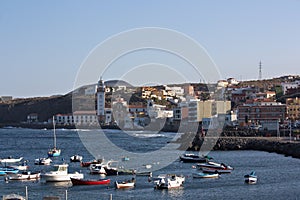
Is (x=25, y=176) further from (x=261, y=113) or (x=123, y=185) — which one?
(x=261, y=113)

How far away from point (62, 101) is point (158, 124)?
4394 centimetres

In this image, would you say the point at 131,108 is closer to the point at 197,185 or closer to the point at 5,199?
the point at 197,185

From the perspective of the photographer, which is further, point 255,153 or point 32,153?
point 32,153

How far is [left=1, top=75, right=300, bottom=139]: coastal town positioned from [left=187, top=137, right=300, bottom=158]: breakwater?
4.11 m

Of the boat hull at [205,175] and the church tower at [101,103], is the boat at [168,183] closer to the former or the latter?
the boat hull at [205,175]

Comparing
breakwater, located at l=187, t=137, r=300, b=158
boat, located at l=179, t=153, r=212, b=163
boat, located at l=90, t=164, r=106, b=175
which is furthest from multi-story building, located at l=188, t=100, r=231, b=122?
boat, located at l=90, t=164, r=106, b=175

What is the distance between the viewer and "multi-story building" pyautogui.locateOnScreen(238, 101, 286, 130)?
61.2 m

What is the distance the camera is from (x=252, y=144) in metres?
44.0

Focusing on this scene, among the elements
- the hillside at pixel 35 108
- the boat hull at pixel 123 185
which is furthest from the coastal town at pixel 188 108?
the boat hull at pixel 123 185

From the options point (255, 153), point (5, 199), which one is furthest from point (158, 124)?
point (5, 199)

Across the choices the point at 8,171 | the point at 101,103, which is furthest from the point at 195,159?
the point at 101,103

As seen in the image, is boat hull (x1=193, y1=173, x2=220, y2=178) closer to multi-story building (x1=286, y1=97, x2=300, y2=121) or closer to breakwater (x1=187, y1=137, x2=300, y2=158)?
breakwater (x1=187, y1=137, x2=300, y2=158)

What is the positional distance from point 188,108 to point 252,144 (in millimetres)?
33321

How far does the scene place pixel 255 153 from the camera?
131ft
